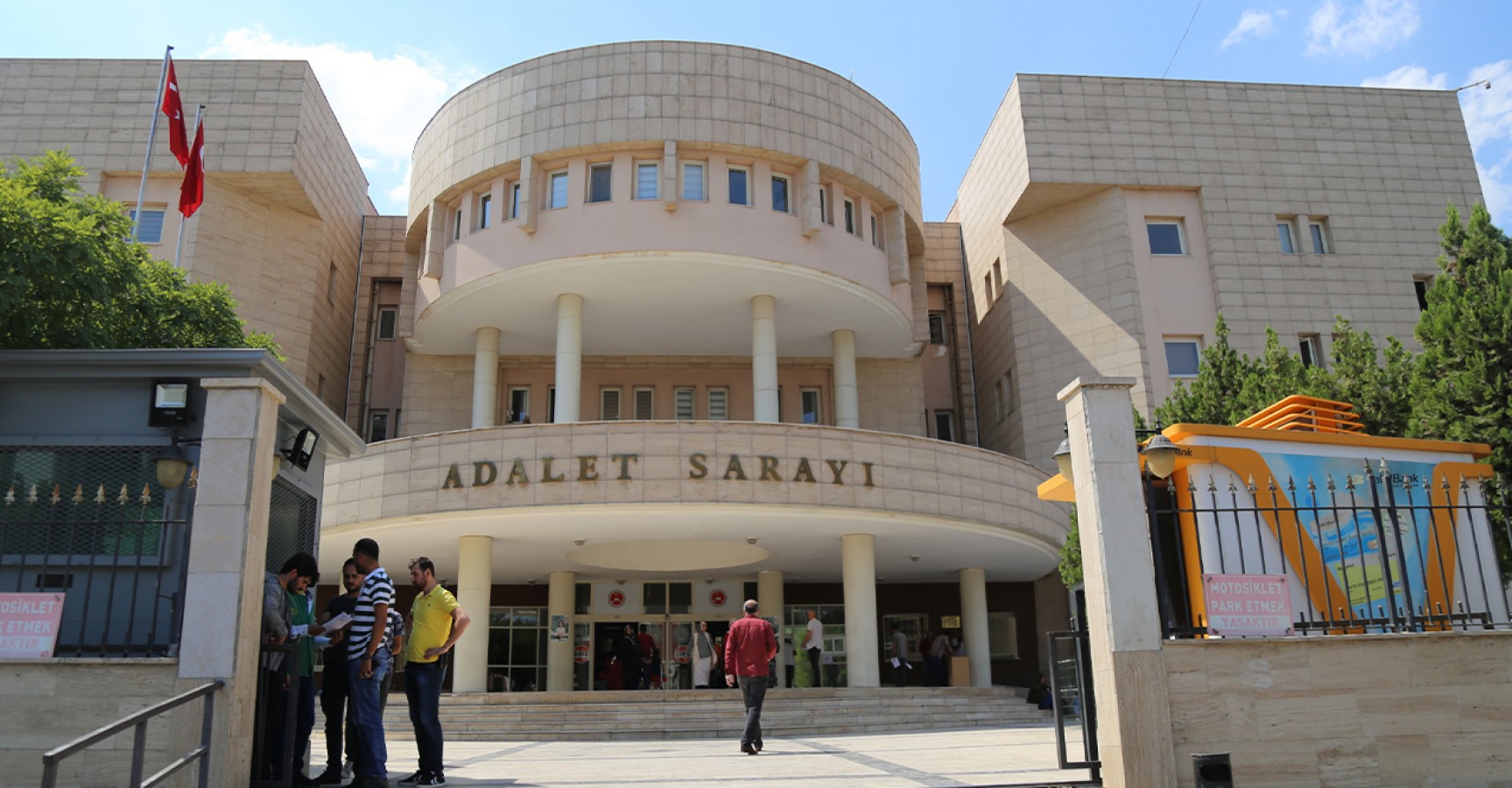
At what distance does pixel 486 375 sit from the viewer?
1011 inches

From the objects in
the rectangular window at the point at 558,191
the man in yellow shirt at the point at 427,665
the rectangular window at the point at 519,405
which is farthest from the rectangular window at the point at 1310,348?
the man in yellow shirt at the point at 427,665

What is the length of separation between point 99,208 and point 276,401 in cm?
519

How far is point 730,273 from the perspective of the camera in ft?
76.5

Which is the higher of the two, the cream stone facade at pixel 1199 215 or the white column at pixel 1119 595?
the cream stone facade at pixel 1199 215

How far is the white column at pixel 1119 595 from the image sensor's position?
25.9ft

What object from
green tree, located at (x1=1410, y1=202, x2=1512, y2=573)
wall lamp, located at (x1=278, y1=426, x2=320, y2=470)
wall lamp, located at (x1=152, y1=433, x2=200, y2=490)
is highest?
green tree, located at (x1=1410, y1=202, x2=1512, y2=573)

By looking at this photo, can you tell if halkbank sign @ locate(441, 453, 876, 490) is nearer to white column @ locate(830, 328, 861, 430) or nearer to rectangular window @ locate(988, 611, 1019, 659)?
white column @ locate(830, 328, 861, 430)

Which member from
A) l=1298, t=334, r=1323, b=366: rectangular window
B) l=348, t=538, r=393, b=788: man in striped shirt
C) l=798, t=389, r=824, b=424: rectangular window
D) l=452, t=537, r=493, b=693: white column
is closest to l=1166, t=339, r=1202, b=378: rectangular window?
l=1298, t=334, r=1323, b=366: rectangular window

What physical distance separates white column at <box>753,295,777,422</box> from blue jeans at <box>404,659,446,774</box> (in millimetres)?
14542

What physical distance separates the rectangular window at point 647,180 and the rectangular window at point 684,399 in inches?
256

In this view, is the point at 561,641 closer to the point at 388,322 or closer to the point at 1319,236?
the point at 388,322

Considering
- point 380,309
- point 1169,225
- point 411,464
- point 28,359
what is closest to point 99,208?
point 28,359

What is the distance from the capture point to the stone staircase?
17.1 m

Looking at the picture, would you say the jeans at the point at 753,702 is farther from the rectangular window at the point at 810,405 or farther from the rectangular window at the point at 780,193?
the rectangular window at the point at 810,405
